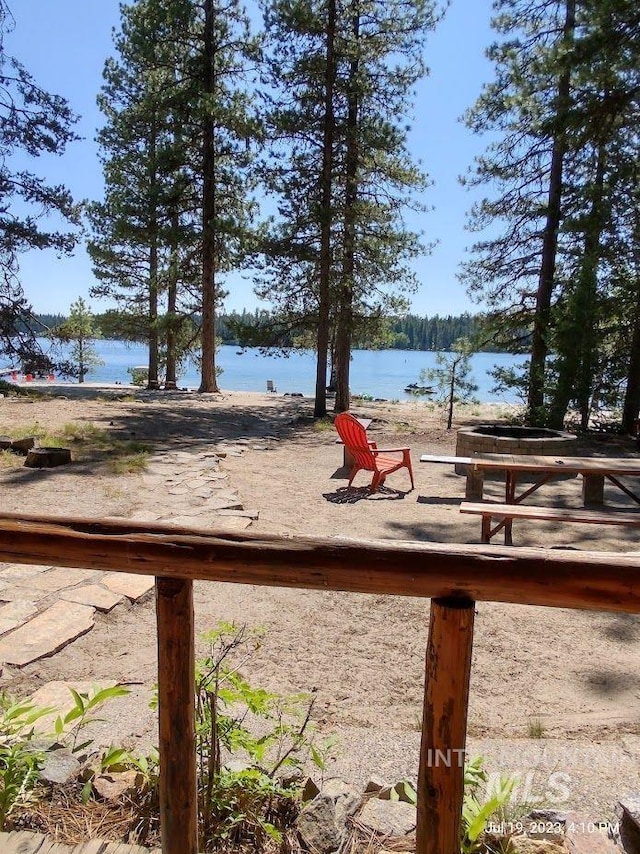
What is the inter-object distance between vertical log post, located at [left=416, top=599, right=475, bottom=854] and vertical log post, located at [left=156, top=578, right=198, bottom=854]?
57 centimetres

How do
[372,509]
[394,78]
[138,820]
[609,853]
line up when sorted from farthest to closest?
[394,78]
[372,509]
[138,820]
[609,853]

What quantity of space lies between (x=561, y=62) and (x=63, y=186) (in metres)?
8.68

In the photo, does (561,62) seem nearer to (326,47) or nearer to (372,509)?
(326,47)

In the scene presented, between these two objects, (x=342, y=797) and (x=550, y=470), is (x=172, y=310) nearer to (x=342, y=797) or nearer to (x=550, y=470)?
(x=550, y=470)

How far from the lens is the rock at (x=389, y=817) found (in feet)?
5.79

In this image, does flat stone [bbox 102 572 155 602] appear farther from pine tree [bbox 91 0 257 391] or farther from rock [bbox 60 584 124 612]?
pine tree [bbox 91 0 257 391]

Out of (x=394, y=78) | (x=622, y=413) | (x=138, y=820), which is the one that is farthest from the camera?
(x=394, y=78)

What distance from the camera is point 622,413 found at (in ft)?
40.4

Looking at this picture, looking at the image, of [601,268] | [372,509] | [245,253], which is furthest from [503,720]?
[245,253]

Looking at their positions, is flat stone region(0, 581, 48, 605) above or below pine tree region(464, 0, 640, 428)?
below

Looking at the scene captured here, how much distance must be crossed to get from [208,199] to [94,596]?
14.0 meters

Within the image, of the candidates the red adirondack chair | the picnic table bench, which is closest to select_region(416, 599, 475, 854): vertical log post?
the picnic table bench

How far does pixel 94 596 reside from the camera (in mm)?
3752

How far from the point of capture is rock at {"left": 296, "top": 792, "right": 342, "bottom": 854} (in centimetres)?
170
